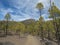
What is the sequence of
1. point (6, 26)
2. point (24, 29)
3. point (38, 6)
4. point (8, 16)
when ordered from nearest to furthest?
point (38, 6) < point (8, 16) < point (6, 26) < point (24, 29)

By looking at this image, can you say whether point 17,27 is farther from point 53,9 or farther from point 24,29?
point 53,9

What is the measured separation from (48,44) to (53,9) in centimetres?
492

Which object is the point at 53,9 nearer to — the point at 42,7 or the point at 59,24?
the point at 59,24

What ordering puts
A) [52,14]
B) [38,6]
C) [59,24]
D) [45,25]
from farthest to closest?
1. [45,25]
2. [38,6]
3. [59,24]
4. [52,14]

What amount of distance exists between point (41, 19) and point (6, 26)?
1814 cm

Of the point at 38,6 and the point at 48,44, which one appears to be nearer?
the point at 48,44

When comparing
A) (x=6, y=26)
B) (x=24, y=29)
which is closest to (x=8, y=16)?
(x=6, y=26)

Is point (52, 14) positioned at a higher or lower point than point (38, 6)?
lower

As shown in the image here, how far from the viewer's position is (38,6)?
30.8 m

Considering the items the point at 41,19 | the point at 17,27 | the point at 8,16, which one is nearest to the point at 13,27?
the point at 17,27

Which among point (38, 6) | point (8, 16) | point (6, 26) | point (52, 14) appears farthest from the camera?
point (6, 26)

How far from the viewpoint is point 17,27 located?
57.2 metres

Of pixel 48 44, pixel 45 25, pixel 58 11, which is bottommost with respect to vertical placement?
pixel 48 44

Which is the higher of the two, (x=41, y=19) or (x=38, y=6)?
(x=38, y=6)
